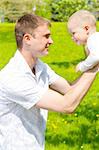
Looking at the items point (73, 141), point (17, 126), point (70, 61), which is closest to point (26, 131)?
point (17, 126)

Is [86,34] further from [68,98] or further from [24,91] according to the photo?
[24,91]

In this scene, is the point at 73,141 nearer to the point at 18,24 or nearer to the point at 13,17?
the point at 18,24

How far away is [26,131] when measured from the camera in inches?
159

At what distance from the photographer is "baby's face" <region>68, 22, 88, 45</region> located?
404 cm

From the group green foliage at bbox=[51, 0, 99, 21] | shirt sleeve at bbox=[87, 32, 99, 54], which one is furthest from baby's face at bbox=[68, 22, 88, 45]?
green foliage at bbox=[51, 0, 99, 21]

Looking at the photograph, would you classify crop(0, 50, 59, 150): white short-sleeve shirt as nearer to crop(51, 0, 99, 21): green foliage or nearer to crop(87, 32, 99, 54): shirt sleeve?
crop(87, 32, 99, 54): shirt sleeve

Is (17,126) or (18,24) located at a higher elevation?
(18,24)

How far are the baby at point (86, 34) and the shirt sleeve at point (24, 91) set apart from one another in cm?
43

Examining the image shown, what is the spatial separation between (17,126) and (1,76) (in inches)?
18.6

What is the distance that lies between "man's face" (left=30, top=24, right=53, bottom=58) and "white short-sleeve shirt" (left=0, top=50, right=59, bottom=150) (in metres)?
0.14

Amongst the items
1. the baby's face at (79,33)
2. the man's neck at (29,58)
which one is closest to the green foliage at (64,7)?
the baby's face at (79,33)

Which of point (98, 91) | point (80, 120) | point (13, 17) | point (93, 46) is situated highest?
point (93, 46)

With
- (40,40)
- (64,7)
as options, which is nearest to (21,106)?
(40,40)

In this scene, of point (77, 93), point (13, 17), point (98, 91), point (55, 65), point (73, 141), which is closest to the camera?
point (77, 93)
